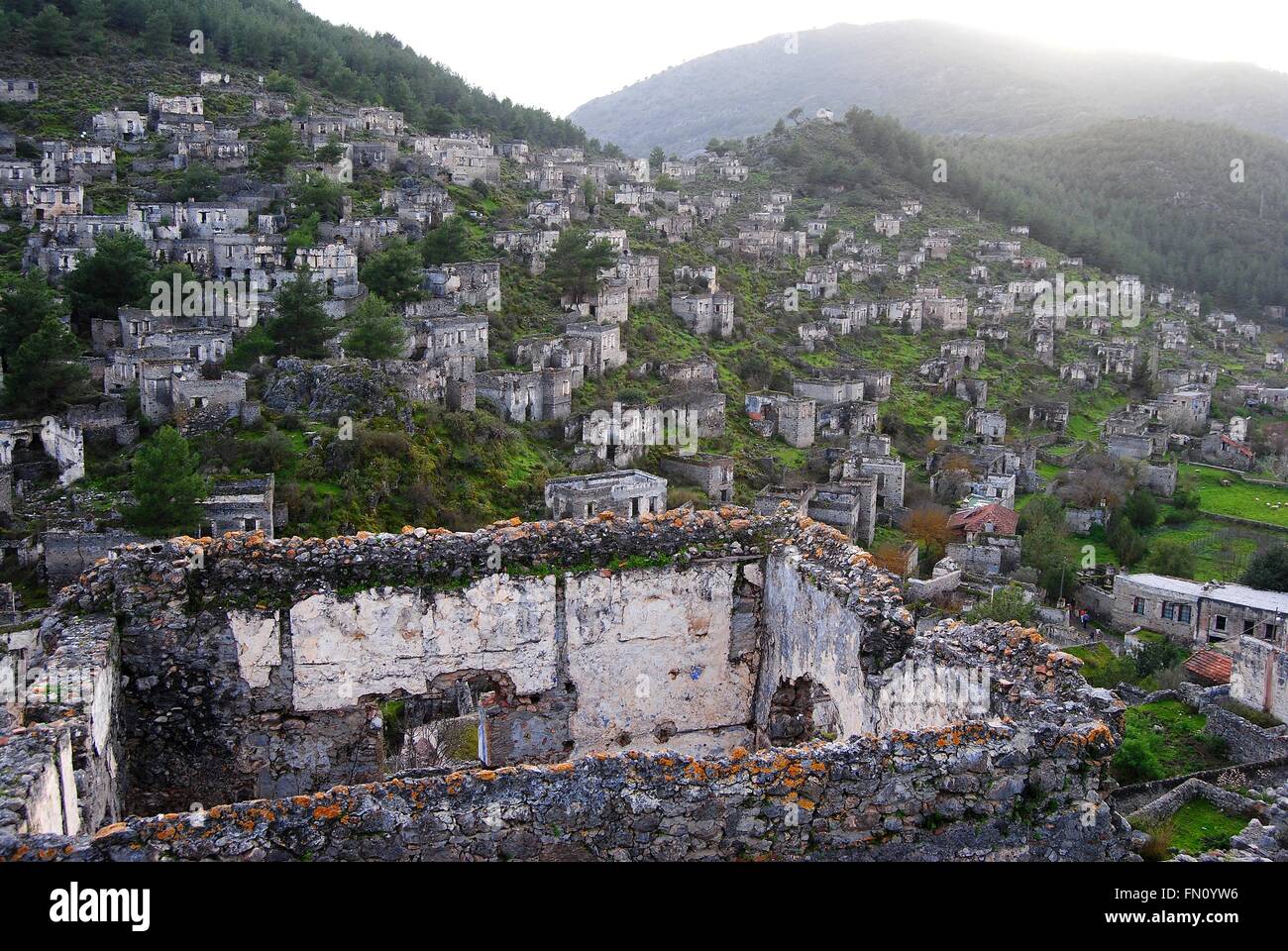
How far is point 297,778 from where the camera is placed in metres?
7.48

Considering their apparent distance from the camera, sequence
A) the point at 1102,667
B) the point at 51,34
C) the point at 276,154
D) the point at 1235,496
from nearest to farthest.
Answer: the point at 1102,667 → the point at 1235,496 → the point at 276,154 → the point at 51,34

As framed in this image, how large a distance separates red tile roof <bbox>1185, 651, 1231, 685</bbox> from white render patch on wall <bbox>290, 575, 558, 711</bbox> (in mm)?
24895

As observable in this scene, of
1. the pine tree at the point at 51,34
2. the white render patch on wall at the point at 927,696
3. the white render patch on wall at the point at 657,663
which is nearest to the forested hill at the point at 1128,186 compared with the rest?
the pine tree at the point at 51,34

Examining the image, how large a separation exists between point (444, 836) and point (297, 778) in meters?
2.81

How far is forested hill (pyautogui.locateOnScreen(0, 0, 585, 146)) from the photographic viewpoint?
80812mm

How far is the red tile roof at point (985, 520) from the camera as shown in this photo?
44.4 m

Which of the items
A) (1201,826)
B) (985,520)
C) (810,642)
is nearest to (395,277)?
(985,520)

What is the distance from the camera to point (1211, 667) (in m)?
29.1

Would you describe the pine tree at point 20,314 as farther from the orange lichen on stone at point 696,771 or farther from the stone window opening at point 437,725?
the orange lichen on stone at point 696,771

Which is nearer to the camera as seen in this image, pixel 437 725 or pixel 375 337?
pixel 437 725

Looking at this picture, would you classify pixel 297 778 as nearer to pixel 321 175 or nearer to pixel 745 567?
pixel 745 567

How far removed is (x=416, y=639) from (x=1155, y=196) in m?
142

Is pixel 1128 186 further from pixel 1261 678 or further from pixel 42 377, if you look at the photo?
pixel 42 377

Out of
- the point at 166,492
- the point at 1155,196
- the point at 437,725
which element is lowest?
the point at 166,492
